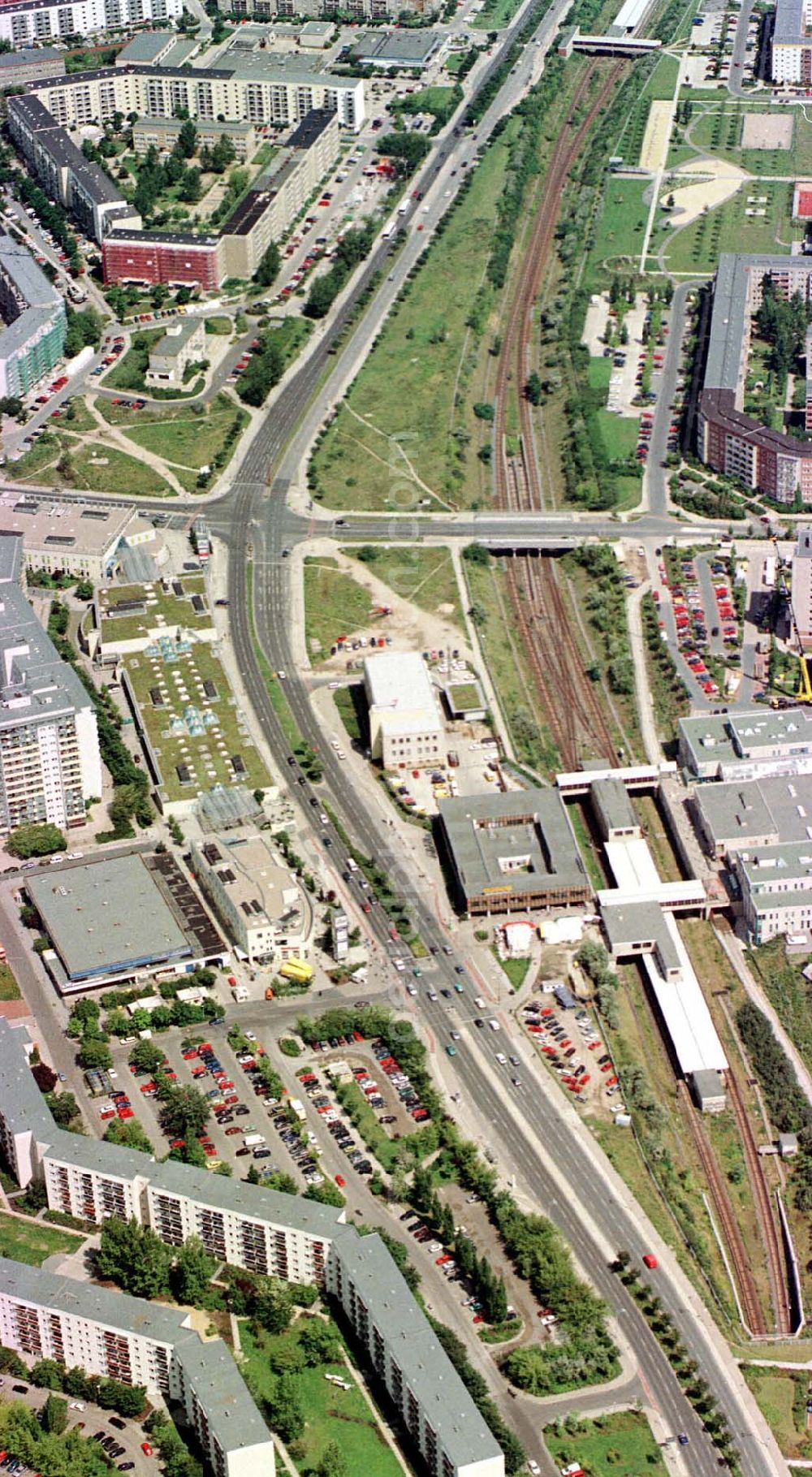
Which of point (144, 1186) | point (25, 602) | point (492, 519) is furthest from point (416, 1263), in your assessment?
point (492, 519)

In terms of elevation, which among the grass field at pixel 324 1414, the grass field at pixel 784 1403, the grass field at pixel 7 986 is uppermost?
the grass field at pixel 7 986

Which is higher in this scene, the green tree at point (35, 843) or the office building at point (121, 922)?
the green tree at point (35, 843)

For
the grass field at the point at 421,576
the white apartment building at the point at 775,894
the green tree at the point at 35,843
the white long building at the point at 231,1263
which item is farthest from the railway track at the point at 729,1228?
the grass field at the point at 421,576

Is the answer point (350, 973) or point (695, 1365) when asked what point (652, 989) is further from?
point (695, 1365)

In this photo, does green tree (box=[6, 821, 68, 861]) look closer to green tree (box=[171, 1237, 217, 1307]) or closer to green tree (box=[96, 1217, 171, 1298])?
green tree (box=[96, 1217, 171, 1298])

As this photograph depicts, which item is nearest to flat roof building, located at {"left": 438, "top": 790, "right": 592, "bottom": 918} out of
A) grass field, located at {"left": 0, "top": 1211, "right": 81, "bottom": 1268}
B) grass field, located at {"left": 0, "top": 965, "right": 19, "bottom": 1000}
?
grass field, located at {"left": 0, "top": 965, "right": 19, "bottom": 1000}

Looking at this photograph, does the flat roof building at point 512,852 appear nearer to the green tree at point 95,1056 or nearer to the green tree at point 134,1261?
the green tree at point 95,1056
